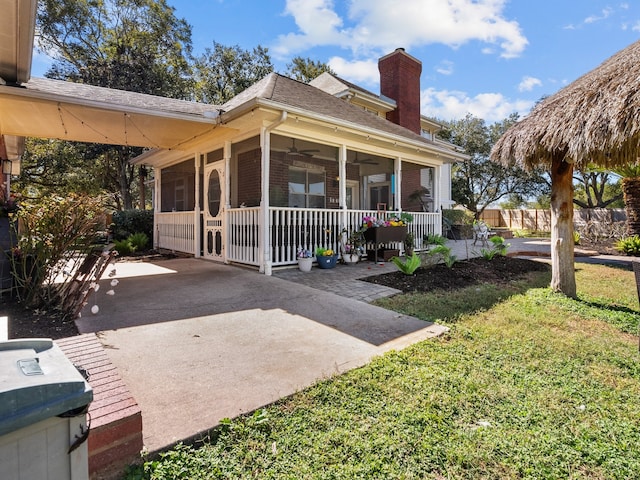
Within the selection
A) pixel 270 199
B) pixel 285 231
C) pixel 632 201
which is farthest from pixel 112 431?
pixel 632 201

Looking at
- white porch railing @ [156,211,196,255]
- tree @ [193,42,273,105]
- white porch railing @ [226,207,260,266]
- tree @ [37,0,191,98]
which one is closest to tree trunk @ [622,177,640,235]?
white porch railing @ [226,207,260,266]

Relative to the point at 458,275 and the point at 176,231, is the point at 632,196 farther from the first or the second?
the point at 176,231

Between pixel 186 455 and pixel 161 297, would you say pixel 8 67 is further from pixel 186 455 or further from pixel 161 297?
pixel 186 455

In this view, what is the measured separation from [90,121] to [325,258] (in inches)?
216

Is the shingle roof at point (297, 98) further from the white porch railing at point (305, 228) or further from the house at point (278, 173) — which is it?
the white porch railing at point (305, 228)

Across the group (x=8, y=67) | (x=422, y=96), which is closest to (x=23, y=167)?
(x=8, y=67)

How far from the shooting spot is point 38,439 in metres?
0.97

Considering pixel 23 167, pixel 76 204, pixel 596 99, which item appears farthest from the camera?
pixel 23 167

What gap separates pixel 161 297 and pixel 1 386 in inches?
169

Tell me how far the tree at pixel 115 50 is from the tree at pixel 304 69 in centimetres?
741

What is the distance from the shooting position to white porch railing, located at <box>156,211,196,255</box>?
9516 millimetres

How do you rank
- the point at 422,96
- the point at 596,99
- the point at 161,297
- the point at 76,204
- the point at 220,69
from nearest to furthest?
the point at 76,204, the point at 596,99, the point at 161,297, the point at 422,96, the point at 220,69

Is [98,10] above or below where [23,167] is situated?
above

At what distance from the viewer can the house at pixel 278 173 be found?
689 centimetres
